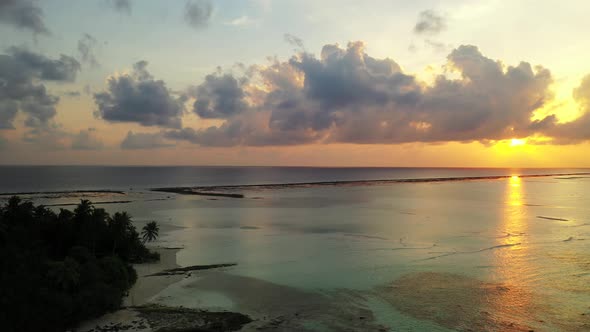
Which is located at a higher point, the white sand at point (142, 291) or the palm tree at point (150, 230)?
the palm tree at point (150, 230)

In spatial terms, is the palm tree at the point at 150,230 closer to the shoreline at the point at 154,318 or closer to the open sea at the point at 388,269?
the open sea at the point at 388,269

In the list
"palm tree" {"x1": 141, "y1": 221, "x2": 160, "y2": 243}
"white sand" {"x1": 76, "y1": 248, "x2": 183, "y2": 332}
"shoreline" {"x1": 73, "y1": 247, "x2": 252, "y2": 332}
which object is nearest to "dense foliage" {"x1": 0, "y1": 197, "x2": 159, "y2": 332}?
"white sand" {"x1": 76, "y1": 248, "x2": 183, "y2": 332}

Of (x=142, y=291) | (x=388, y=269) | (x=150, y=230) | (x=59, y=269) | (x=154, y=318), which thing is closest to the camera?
(x=154, y=318)

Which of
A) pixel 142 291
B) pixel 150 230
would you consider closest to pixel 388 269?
pixel 142 291

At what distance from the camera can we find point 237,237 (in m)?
60.7

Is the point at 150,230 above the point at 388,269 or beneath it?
above

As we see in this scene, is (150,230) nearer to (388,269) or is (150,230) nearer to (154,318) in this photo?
(154,318)

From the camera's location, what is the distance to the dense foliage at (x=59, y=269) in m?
26.4

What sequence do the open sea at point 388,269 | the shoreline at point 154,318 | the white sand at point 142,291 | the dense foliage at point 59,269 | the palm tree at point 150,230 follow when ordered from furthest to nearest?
the palm tree at point 150,230, the open sea at point 388,269, the white sand at point 142,291, the shoreline at point 154,318, the dense foliage at point 59,269

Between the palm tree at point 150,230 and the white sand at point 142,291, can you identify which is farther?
the palm tree at point 150,230

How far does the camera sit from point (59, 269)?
2994 centimetres

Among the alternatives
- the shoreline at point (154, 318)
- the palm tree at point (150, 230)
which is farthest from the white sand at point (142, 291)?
the palm tree at point (150, 230)

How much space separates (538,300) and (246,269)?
83.2 feet

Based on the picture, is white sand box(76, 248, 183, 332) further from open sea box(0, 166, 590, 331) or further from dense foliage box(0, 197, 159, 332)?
open sea box(0, 166, 590, 331)
